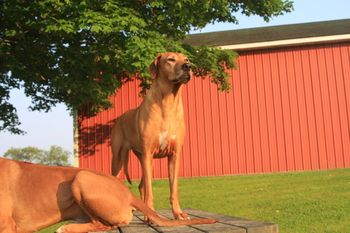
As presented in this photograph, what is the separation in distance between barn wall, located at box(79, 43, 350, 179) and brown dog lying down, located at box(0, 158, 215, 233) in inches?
547

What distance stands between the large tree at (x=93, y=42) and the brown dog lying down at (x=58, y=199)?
25.3 feet

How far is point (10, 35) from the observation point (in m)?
13.9

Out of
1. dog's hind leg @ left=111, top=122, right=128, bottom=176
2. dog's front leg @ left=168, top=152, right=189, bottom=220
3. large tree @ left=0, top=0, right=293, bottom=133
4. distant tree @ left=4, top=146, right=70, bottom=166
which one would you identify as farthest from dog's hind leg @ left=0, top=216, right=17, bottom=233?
distant tree @ left=4, top=146, right=70, bottom=166

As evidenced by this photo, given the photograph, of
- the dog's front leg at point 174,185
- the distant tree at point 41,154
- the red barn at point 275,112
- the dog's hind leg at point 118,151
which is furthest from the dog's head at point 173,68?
the distant tree at point 41,154

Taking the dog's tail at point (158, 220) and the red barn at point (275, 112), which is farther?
the red barn at point (275, 112)

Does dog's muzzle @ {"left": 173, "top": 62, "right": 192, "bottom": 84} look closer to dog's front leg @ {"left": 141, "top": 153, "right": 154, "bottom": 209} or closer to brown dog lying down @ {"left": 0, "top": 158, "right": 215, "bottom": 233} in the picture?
dog's front leg @ {"left": 141, "top": 153, "right": 154, "bottom": 209}

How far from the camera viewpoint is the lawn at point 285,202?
240 inches

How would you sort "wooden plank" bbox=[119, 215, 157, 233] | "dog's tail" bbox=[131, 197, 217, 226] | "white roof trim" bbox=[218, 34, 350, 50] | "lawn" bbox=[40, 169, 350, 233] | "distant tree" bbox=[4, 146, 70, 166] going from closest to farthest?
"wooden plank" bbox=[119, 215, 157, 233] < "dog's tail" bbox=[131, 197, 217, 226] < "lawn" bbox=[40, 169, 350, 233] < "white roof trim" bbox=[218, 34, 350, 50] < "distant tree" bbox=[4, 146, 70, 166]

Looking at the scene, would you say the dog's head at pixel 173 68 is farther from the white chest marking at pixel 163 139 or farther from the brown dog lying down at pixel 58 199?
the brown dog lying down at pixel 58 199

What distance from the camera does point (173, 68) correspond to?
14.3ft

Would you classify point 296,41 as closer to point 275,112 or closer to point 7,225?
point 275,112

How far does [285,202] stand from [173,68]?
15.7ft

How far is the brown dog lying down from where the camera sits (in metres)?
3.37

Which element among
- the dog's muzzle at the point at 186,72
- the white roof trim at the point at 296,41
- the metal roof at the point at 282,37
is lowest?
the dog's muzzle at the point at 186,72
